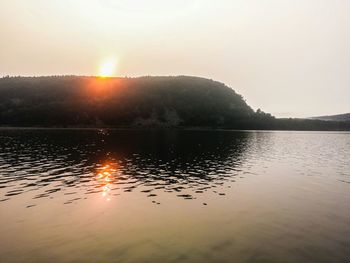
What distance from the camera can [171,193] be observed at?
132 ft

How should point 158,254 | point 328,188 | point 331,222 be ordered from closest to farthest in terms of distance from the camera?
point 158,254, point 331,222, point 328,188

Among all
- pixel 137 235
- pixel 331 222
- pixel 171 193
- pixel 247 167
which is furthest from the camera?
pixel 247 167

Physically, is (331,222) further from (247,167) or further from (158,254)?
(247,167)

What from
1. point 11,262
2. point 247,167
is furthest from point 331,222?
point 247,167

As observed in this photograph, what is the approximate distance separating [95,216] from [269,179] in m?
31.9

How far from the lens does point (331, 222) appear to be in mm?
29125

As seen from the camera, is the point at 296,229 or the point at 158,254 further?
the point at 296,229

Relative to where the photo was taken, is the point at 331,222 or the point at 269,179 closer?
the point at 331,222

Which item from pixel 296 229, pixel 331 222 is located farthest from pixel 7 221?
pixel 331 222

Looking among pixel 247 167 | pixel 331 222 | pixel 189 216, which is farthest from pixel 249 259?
pixel 247 167

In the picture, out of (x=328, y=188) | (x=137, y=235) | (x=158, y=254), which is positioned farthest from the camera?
(x=328, y=188)

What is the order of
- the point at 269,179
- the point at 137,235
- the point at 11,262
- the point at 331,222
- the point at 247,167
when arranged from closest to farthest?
1. the point at 11,262
2. the point at 137,235
3. the point at 331,222
4. the point at 269,179
5. the point at 247,167

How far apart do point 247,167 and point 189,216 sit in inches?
1447

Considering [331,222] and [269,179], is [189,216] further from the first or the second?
[269,179]
